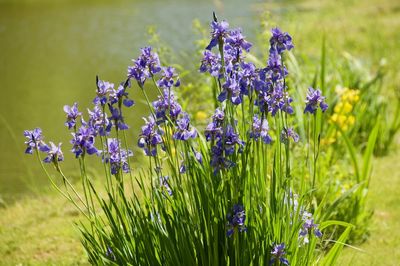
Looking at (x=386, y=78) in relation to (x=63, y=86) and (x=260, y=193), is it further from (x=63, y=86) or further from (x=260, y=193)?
(x=260, y=193)

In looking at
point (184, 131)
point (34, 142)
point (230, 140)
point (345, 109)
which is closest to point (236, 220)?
point (230, 140)

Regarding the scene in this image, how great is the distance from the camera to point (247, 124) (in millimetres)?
3234

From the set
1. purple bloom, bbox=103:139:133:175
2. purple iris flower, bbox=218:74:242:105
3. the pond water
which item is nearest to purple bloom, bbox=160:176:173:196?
purple bloom, bbox=103:139:133:175

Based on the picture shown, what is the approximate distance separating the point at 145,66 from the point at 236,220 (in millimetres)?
827

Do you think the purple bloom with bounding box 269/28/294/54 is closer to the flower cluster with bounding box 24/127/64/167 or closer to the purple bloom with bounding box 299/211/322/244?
the purple bloom with bounding box 299/211/322/244

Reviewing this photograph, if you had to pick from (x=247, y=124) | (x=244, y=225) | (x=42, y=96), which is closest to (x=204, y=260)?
(x=244, y=225)

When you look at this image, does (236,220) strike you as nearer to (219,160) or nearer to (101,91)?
(219,160)

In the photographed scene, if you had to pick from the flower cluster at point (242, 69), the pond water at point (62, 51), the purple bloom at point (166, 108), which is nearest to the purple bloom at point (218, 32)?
the flower cluster at point (242, 69)

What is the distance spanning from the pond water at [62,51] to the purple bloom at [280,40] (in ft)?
11.6

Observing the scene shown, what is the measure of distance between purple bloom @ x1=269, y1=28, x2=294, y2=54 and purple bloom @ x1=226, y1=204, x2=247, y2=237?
76 cm

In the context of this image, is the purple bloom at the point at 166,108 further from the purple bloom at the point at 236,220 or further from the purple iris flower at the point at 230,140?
the purple bloom at the point at 236,220

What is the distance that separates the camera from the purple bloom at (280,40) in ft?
9.53

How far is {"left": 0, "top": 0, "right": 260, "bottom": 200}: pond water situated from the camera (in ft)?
26.6

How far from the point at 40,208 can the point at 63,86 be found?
5.03m
